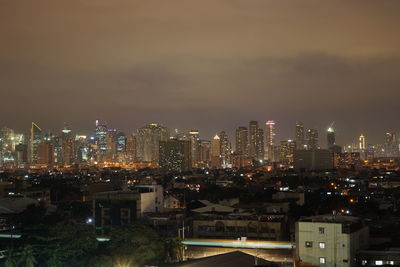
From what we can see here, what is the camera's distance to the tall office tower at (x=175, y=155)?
132m

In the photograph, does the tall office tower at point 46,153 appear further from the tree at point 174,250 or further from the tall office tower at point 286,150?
the tree at point 174,250

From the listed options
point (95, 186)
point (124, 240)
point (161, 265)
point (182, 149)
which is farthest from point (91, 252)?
point (182, 149)

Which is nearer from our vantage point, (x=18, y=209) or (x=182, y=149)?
(x=18, y=209)

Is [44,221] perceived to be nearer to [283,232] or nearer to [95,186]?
[283,232]

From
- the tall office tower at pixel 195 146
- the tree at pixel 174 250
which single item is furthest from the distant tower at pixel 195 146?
the tree at pixel 174 250

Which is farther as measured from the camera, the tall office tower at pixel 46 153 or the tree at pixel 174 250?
the tall office tower at pixel 46 153

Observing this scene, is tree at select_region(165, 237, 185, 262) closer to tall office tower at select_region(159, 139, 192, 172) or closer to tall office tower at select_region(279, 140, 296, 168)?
tall office tower at select_region(159, 139, 192, 172)

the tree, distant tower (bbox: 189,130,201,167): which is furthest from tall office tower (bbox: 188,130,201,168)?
the tree

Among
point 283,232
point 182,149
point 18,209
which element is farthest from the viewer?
point 182,149

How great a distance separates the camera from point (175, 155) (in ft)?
443

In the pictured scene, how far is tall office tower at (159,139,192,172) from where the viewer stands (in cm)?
13238

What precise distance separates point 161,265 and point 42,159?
152m

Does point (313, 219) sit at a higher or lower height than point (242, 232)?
higher

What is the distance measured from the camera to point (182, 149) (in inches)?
5295
